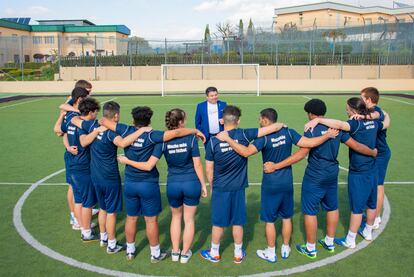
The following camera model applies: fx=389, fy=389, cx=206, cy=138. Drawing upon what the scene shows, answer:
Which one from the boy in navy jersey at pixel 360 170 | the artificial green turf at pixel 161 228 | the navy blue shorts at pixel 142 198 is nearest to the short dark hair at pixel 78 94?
the navy blue shorts at pixel 142 198

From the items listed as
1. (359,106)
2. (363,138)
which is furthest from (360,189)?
(359,106)

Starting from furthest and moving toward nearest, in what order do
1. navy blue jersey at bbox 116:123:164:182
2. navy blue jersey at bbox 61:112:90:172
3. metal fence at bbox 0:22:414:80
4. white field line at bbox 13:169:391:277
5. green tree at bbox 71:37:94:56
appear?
1. green tree at bbox 71:37:94:56
2. metal fence at bbox 0:22:414:80
3. navy blue jersey at bbox 61:112:90:172
4. white field line at bbox 13:169:391:277
5. navy blue jersey at bbox 116:123:164:182

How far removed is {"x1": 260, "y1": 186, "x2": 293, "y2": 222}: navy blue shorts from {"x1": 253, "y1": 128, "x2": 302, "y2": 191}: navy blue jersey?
0.25 ft

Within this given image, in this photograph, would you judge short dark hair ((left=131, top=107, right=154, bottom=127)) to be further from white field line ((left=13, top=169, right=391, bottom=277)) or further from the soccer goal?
the soccer goal

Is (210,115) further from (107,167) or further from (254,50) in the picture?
(254,50)

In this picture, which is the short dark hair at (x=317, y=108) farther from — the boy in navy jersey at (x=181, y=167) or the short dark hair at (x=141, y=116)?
the short dark hair at (x=141, y=116)

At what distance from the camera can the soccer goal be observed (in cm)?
3312

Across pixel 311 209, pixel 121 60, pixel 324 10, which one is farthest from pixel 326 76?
pixel 324 10

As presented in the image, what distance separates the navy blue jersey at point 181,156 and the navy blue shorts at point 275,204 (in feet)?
3.17

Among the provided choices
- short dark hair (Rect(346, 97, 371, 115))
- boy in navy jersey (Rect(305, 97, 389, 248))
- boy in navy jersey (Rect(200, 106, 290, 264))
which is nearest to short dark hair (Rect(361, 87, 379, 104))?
boy in navy jersey (Rect(305, 97, 389, 248))

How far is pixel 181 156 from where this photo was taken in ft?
15.9

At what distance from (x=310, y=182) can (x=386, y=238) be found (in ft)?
5.66

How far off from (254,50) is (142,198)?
3178 cm

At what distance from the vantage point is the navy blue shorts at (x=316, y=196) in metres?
5.14
